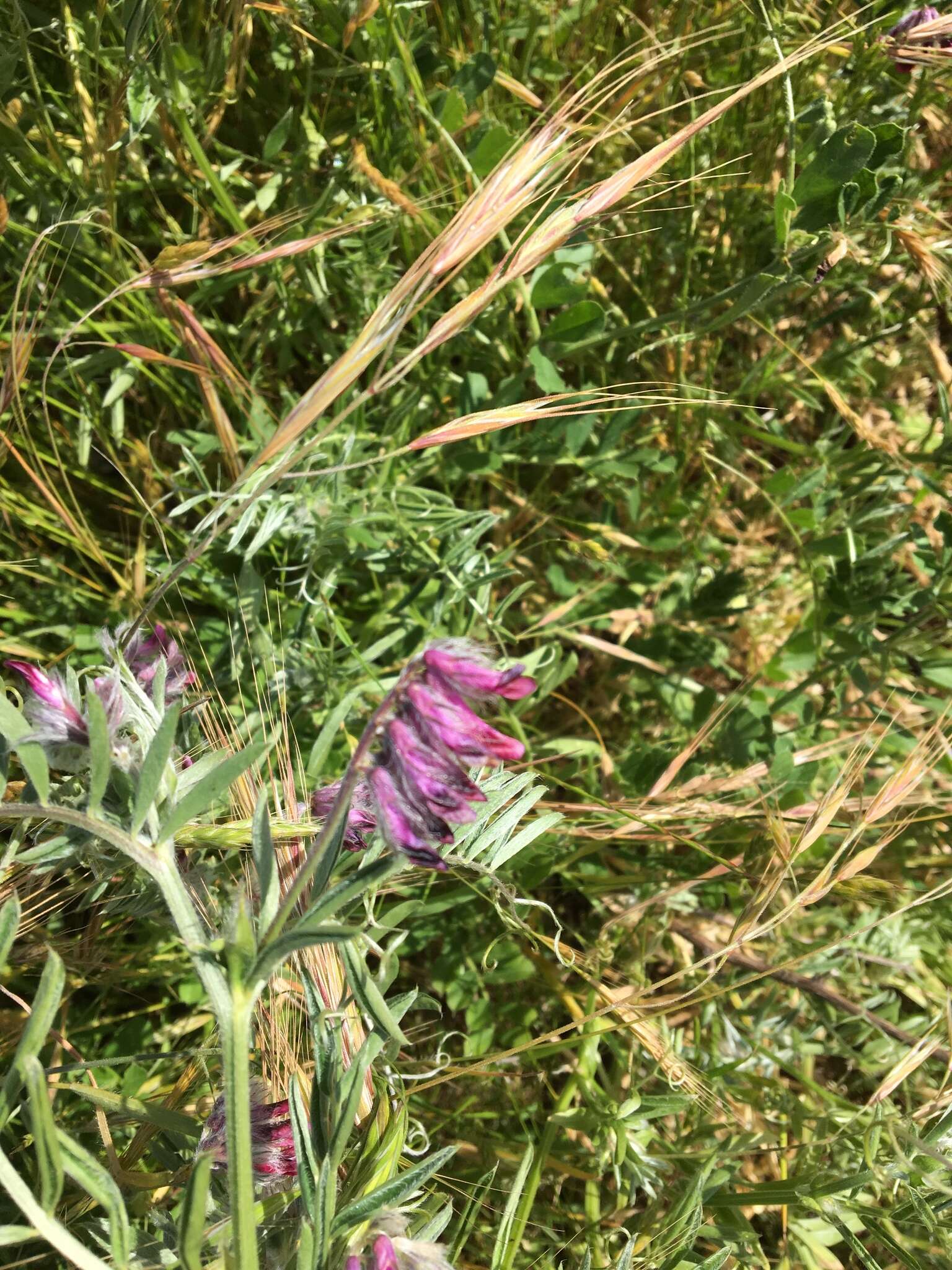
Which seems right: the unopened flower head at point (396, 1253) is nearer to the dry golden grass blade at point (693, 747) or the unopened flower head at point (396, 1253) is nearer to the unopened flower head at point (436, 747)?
the unopened flower head at point (436, 747)

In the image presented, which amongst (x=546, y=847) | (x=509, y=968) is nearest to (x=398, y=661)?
(x=546, y=847)

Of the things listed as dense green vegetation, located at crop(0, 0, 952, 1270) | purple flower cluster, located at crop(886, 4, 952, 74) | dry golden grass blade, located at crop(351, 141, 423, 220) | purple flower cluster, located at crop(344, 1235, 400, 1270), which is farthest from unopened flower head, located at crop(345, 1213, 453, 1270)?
purple flower cluster, located at crop(886, 4, 952, 74)

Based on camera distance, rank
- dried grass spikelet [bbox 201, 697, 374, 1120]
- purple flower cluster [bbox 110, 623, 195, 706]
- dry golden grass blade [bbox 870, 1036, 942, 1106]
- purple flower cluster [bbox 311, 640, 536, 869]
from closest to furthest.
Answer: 1. purple flower cluster [bbox 311, 640, 536, 869]
2. dried grass spikelet [bbox 201, 697, 374, 1120]
3. purple flower cluster [bbox 110, 623, 195, 706]
4. dry golden grass blade [bbox 870, 1036, 942, 1106]

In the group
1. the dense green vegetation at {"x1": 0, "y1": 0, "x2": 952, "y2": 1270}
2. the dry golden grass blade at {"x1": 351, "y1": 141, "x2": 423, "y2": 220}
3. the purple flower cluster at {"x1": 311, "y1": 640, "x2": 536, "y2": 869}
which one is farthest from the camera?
the dry golden grass blade at {"x1": 351, "y1": 141, "x2": 423, "y2": 220}

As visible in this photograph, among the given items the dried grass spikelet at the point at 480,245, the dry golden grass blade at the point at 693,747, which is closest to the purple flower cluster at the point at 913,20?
the dried grass spikelet at the point at 480,245

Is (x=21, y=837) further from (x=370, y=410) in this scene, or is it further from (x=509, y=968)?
(x=370, y=410)

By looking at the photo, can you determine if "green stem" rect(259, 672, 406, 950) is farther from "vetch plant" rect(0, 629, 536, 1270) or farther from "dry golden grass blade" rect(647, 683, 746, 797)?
"dry golden grass blade" rect(647, 683, 746, 797)
